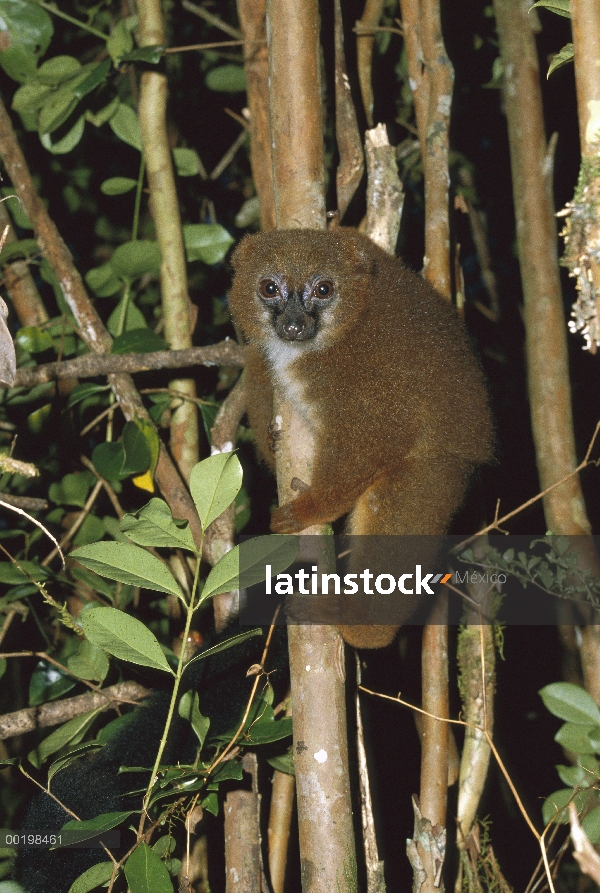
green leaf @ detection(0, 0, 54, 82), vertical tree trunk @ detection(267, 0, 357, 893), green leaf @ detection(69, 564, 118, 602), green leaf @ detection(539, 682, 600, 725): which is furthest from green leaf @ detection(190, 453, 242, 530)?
green leaf @ detection(0, 0, 54, 82)

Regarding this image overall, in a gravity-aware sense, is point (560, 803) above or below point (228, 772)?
below

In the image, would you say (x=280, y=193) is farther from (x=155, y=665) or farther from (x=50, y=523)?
(x=50, y=523)

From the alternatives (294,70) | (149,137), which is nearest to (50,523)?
(149,137)

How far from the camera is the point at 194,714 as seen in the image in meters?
2.46

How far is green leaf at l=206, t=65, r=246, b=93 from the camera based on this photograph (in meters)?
4.54

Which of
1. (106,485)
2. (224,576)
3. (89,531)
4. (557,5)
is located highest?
(557,5)

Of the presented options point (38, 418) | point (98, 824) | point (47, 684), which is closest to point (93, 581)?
point (47, 684)

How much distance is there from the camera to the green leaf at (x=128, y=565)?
1940 millimetres

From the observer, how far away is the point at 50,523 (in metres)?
3.85

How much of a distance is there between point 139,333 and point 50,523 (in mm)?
1056

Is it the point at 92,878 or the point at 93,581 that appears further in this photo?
the point at 93,581

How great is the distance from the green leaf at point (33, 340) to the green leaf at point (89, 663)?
4.90 ft

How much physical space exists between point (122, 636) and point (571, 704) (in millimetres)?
1336

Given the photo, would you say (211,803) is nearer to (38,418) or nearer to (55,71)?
(38,418)
